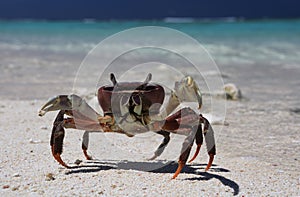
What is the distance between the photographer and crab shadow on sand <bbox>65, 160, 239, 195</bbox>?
4.10m

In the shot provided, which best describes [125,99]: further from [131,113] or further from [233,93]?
[233,93]

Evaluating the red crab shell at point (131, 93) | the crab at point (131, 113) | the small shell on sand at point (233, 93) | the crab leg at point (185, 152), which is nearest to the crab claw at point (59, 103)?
the crab at point (131, 113)

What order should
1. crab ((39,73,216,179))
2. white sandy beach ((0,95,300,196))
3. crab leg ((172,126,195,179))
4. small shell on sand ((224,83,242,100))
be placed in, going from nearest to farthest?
white sandy beach ((0,95,300,196)) → crab leg ((172,126,195,179)) → crab ((39,73,216,179)) → small shell on sand ((224,83,242,100))

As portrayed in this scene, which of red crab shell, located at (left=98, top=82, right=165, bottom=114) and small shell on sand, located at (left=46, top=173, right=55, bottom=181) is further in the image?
red crab shell, located at (left=98, top=82, right=165, bottom=114)

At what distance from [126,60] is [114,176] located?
12.5 metres

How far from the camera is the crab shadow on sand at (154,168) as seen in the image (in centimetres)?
410

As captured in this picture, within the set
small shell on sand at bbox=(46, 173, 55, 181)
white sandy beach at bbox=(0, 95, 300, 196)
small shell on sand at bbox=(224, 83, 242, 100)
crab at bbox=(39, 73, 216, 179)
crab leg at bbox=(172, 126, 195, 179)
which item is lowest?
small shell on sand at bbox=(224, 83, 242, 100)

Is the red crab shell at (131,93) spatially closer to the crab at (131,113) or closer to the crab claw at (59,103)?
the crab at (131,113)

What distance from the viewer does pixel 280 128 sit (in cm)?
641

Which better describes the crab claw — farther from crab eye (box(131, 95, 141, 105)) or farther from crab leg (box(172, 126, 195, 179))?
crab leg (box(172, 126, 195, 179))

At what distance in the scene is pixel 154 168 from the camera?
14.4 ft

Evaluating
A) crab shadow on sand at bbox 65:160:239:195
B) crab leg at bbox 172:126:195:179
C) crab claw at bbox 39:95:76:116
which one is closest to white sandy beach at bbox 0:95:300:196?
crab shadow on sand at bbox 65:160:239:195

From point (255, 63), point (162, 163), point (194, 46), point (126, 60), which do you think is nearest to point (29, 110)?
point (162, 163)

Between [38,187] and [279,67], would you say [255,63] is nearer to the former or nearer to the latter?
[279,67]
